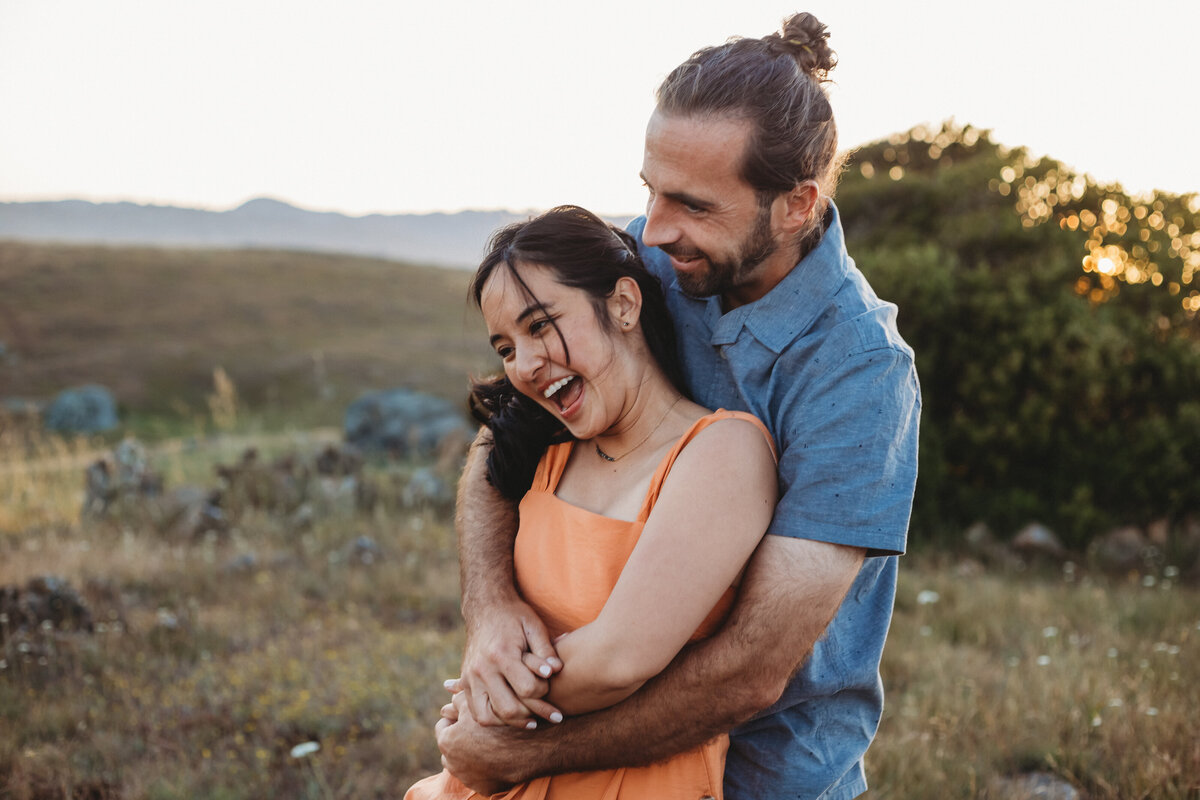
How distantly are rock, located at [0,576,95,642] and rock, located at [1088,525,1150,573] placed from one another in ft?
22.6

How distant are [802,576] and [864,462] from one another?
29 cm

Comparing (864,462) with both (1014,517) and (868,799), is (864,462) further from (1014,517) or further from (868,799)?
(1014,517)

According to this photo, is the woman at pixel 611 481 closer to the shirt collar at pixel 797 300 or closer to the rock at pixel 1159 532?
the shirt collar at pixel 797 300

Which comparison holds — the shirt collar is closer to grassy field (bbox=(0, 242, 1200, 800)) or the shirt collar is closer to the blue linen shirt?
the blue linen shirt

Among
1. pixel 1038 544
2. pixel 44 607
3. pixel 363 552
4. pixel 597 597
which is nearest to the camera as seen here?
pixel 597 597

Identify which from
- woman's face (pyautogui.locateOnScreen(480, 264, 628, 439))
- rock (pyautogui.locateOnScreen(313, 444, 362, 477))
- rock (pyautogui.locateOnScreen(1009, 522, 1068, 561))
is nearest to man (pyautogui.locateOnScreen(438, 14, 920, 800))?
woman's face (pyautogui.locateOnScreen(480, 264, 628, 439))

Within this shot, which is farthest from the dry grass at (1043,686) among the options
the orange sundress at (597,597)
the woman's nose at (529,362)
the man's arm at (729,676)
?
the woman's nose at (529,362)

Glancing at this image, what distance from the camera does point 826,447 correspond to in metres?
1.94

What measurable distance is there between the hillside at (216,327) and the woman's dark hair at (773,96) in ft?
67.8

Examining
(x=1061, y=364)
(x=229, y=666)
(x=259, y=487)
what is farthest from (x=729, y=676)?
(x=259, y=487)

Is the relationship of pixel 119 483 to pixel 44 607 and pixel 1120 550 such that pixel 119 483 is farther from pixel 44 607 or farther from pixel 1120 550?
pixel 1120 550

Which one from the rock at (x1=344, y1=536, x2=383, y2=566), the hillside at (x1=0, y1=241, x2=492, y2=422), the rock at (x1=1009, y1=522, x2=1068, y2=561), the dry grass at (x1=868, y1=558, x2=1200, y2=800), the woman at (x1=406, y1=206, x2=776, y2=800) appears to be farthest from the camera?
the hillside at (x1=0, y1=241, x2=492, y2=422)

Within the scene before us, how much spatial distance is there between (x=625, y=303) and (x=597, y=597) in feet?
2.35

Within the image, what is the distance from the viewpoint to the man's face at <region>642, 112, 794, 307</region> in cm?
219
